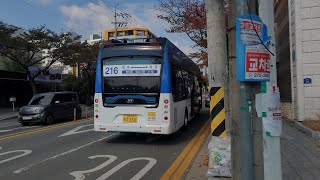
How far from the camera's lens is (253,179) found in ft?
14.5

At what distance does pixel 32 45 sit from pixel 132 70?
29.0 metres

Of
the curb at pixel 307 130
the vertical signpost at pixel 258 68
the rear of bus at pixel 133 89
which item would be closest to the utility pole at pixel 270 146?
the vertical signpost at pixel 258 68

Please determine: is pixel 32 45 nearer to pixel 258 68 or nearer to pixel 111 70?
pixel 111 70

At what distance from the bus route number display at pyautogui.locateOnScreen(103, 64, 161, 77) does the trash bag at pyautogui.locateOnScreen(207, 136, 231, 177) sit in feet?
19.4

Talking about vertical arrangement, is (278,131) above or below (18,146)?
above

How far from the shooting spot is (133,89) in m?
12.6

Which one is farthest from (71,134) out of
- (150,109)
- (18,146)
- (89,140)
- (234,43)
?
(234,43)

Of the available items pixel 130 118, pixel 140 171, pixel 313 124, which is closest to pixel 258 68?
pixel 140 171

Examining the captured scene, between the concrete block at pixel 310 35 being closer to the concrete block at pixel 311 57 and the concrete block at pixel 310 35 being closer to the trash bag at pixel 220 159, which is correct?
the concrete block at pixel 311 57

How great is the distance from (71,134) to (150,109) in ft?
16.3

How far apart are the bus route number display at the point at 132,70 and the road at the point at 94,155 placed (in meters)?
2.27

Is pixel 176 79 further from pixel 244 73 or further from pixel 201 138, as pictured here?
pixel 244 73

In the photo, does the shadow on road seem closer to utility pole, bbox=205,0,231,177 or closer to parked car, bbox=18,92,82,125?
utility pole, bbox=205,0,231,177

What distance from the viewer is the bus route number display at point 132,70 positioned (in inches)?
492
